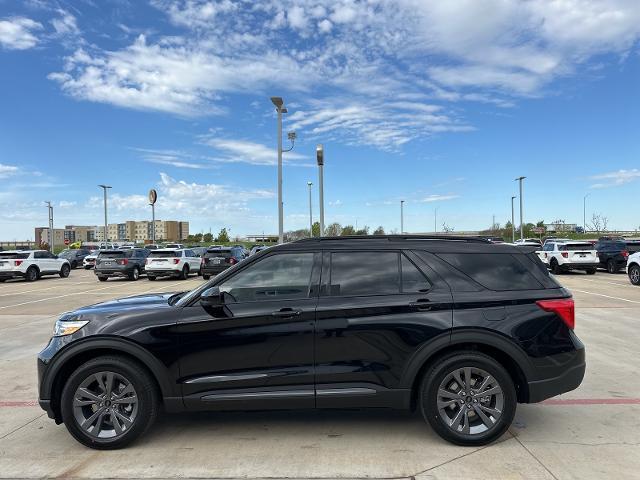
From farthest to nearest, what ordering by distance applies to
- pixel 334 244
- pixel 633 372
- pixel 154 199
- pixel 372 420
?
pixel 154 199 → pixel 633 372 → pixel 372 420 → pixel 334 244

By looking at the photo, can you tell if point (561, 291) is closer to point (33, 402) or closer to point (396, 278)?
point (396, 278)

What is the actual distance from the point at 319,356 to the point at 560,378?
2.04 m

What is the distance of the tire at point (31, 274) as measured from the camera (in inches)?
991

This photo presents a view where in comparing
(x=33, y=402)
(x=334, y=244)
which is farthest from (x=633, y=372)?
(x=33, y=402)

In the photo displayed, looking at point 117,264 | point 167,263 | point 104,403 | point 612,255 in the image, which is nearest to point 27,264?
point 117,264

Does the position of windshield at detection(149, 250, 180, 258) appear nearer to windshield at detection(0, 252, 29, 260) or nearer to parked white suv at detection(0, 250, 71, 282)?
parked white suv at detection(0, 250, 71, 282)

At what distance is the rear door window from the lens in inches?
166

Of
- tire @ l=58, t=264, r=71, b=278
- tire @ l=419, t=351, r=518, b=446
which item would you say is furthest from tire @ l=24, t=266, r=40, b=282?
tire @ l=419, t=351, r=518, b=446

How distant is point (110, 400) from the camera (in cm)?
412

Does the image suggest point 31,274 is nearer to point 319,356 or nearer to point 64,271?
point 64,271

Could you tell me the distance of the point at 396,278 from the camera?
4273mm

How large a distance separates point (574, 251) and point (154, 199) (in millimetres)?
45313

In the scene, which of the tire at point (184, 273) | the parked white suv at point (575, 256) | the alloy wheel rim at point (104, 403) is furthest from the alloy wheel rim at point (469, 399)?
the parked white suv at point (575, 256)

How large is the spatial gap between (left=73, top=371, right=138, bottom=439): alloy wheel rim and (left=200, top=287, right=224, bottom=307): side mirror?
908 millimetres
